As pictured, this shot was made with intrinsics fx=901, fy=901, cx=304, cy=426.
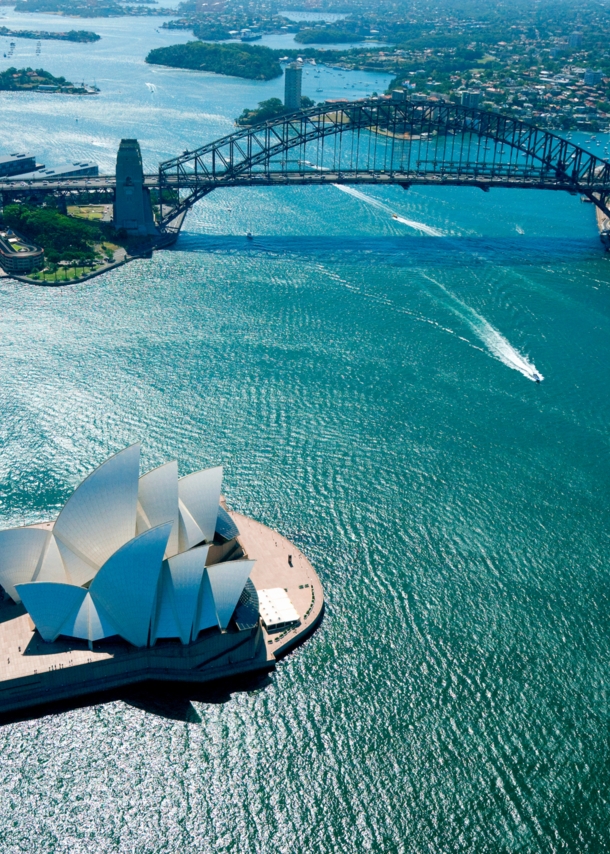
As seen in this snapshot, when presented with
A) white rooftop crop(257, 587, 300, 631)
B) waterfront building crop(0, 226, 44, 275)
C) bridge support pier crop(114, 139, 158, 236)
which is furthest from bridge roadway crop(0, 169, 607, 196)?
white rooftop crop(257, 587, 300, 631)

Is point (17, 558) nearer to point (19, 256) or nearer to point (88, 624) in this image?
point (88, 624)

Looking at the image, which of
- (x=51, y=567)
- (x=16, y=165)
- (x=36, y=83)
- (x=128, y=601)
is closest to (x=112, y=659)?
(x=128, y=601)

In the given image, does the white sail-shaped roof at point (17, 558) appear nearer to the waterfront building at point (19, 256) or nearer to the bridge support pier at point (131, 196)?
the waterfront building at point (19, 256)

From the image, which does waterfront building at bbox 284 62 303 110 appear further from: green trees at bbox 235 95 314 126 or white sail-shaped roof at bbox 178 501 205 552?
white sail-shaped roof at bbox 178 501 205 552

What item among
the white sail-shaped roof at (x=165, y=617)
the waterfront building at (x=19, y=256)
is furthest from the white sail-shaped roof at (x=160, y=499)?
the waterfront building at (x=19, y=256)

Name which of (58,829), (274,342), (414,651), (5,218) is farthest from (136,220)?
(58,829)

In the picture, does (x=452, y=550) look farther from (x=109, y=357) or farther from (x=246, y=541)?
(x=109, y=357)
